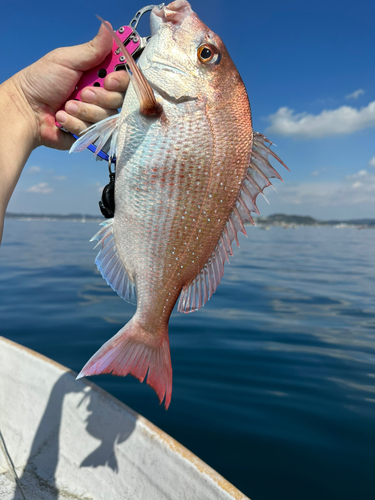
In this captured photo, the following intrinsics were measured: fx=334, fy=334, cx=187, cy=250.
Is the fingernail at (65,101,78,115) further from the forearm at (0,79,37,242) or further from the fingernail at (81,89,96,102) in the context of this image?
the forearm at (0,79,37,242)

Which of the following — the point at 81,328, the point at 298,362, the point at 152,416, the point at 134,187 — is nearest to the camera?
the point at 134,187

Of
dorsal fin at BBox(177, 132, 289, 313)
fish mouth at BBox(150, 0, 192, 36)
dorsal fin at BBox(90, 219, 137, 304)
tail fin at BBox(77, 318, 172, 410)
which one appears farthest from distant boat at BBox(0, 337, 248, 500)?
fish mouth at BBox(150, 0, 192, 36)

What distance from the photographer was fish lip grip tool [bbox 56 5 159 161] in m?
1.98

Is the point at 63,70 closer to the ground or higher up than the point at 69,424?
higher up

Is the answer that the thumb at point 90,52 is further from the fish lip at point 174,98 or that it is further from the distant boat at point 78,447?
the distant boat at point 78,447

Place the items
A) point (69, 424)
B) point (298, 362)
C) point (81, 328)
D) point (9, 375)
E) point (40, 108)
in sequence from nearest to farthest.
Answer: point (40, 108)
point (69, 424)
point (9, 375)
point (298, 362)
point (81, 328)

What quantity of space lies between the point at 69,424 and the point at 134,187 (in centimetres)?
227

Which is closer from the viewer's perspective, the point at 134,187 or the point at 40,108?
the point at 134,187

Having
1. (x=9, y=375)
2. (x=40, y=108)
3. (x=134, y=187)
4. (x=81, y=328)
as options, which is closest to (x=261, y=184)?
(x=134, y=187)

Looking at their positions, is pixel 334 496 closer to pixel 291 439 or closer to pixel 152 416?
pixel 291 439

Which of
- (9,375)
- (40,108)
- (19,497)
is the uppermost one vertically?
(40,108)

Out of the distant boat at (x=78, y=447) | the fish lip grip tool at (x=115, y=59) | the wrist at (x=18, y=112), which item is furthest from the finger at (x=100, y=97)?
the distant boat at (x=78, y=447)

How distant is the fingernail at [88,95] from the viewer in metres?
2.11

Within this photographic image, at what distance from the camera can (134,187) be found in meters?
1.63
